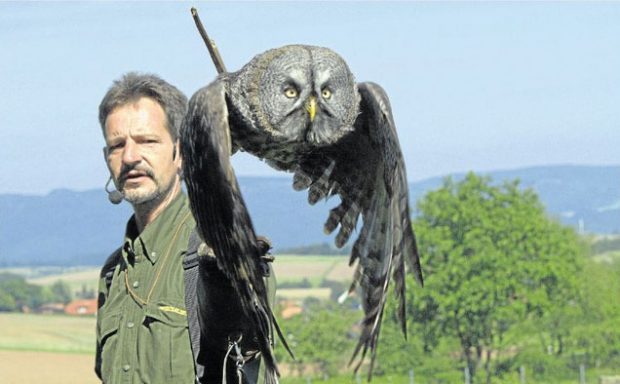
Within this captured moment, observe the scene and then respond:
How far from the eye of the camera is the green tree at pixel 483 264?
1943 inches

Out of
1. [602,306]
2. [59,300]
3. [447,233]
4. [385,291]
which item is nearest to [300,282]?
[59,300]

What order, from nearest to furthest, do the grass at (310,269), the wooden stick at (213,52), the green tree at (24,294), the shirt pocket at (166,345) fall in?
the shirt pocket at (166,345), the wooden stick at (213,52), the green tree at (24,294), the grass at (310,269)

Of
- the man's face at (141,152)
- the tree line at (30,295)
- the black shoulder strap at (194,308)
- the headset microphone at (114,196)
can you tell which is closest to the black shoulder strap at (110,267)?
Answer: the headset microphone at (114,196)

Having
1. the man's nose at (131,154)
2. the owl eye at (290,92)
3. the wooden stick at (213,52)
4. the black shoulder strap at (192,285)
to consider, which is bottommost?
the black shoulder strap at (192,285)

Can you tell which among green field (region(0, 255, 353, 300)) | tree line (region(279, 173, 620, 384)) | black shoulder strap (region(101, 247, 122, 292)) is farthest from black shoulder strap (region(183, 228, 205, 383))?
green field (region(0, 255, 353, 300))

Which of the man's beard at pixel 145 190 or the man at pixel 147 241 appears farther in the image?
the man's beard at pixel 145 190

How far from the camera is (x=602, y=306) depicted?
57812 millimetres

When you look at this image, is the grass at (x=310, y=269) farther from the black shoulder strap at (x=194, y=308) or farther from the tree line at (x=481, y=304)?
the black shoulder strap at (x=194, y=308)

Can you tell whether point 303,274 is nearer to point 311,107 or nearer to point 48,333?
point 48,333

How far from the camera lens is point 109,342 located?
239 inches

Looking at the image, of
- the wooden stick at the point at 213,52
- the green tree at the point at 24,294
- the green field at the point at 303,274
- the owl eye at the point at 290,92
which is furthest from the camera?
the green field at the point at 303,274

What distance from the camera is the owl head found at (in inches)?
210

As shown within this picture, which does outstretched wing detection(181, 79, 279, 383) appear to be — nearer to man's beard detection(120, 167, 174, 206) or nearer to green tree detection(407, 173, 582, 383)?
man's beard detection(120, 167, 174, 206)

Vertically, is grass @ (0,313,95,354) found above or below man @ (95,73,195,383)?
below
